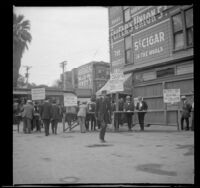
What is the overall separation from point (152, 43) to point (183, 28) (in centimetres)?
264

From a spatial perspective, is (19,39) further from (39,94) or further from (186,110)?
(186,110)

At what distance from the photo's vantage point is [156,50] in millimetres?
17375

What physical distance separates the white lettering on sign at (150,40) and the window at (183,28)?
104cm

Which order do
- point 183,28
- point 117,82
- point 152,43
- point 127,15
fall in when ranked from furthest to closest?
point 127,15 < point 152,43 < point 183,28 < point 117,82

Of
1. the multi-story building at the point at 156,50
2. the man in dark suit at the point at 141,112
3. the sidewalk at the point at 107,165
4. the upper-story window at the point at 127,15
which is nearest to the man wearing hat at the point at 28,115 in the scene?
the man in dark suit at the point at 141,112

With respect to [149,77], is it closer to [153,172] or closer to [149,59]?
[149,59]

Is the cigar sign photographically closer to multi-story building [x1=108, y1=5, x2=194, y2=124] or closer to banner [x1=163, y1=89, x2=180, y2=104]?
multi-story building [x1=108, y1=5, x2=194, y2=124]

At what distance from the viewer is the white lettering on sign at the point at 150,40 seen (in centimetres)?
1708

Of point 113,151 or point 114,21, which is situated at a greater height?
point 114,21

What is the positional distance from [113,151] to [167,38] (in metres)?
10.4

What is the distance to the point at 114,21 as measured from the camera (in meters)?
21.0

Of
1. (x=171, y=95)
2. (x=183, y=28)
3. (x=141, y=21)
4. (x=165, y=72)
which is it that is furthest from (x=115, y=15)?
Answer: (x=171, y=95)
